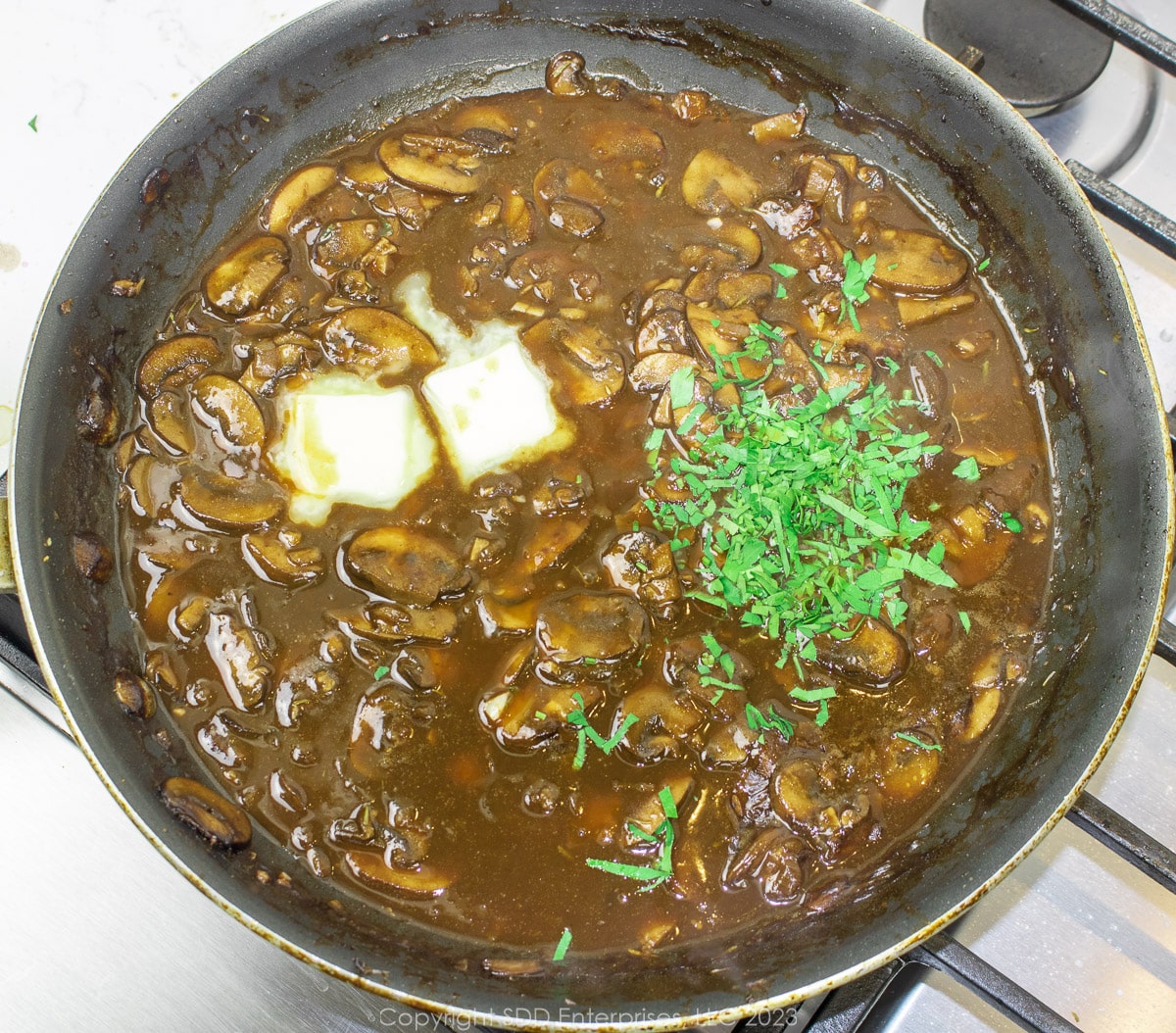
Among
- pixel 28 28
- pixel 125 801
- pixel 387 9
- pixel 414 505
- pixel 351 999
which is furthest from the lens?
pixel 28 28

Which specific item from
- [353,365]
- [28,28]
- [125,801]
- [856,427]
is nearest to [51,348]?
[353,365]

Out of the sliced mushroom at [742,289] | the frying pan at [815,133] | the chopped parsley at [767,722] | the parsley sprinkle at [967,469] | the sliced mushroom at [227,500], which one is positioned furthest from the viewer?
the sliced mushroom at [742,289]

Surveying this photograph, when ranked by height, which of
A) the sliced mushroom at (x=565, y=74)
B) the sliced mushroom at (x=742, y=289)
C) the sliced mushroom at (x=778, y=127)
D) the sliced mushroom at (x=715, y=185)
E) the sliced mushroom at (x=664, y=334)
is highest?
the sliced mushroom at (x=565, y=74)

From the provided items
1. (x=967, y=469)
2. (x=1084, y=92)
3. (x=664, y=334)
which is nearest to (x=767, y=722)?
(x=967, y=469)

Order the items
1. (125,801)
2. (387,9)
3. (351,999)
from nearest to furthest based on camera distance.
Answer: (125,801) → (351,999) → (387,9)

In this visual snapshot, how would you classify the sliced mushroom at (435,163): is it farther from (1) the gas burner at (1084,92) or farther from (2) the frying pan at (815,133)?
(1) the gas burner at (1084,92)

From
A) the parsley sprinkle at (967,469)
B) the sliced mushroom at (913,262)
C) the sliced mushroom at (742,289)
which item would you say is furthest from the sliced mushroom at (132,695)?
the sliced mushroom at (913,262)

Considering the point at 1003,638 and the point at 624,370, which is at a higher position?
the point at 624,370

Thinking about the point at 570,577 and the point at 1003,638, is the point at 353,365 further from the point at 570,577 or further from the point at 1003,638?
the point at 1003,638
